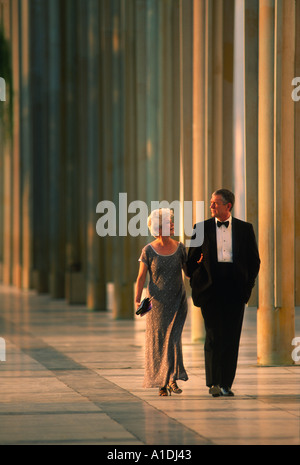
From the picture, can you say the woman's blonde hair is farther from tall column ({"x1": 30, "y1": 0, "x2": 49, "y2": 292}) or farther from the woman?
tall column ({"x1": 30, "y1": 0, "x2": 49, "y2": 292})

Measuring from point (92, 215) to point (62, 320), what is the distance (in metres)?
3.41

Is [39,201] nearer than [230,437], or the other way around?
[230,437]

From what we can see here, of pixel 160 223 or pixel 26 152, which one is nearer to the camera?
pixel 160 223

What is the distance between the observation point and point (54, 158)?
27.8m

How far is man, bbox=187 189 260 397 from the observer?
394 inches

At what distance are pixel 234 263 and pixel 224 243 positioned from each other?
0.20m

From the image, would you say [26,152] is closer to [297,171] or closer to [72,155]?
[72,155]

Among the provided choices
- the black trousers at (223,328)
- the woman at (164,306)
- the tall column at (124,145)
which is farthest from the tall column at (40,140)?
the black trousers at (223,328)

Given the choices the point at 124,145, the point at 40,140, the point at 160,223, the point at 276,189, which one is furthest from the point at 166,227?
the point at 40,140

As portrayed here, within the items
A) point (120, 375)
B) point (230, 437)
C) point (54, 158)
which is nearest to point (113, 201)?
point (54, 158)

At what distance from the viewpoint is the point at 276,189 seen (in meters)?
12.7

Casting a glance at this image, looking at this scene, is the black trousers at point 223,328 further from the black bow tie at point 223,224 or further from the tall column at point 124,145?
the tall column at point 124,145
